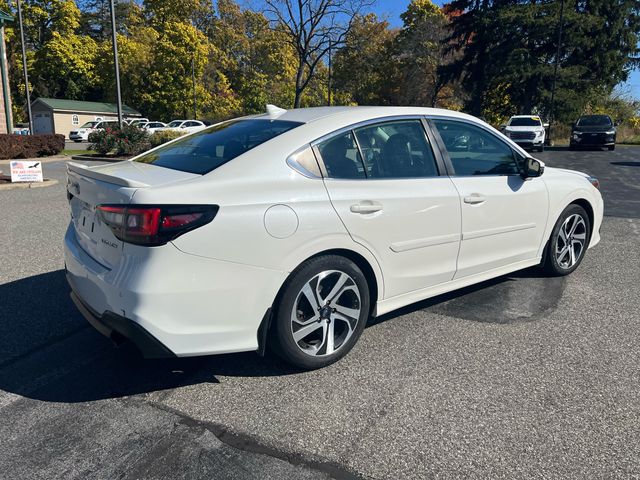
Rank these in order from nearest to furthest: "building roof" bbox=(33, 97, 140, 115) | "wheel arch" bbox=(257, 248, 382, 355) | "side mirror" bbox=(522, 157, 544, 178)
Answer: "wheel arch" bbox=(257, 248, 382, 355), "side mirror" bbox=(522, 157, 544, 178), "building roof" bbox=(33, 97, 140, 115)

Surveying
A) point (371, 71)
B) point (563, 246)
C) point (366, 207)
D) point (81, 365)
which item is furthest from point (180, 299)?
point (371, 71)

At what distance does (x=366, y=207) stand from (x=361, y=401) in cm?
117

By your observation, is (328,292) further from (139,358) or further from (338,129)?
(139,358)

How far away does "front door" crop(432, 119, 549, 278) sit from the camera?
13.1ft

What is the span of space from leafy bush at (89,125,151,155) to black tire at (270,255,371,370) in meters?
18.7

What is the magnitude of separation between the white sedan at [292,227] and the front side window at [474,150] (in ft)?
0.04

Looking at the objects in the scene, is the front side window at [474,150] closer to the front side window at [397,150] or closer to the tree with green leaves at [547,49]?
the front side window at [397,150]

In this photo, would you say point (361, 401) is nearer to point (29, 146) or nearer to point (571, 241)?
point (571, 241)

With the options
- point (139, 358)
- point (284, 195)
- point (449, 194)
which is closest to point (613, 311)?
point (449, 194)

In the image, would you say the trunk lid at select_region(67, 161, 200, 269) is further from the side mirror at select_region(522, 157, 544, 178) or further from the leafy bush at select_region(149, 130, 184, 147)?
the leafy bush at select_region(149, 130, 184, 147)

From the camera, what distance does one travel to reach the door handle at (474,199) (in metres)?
3.91

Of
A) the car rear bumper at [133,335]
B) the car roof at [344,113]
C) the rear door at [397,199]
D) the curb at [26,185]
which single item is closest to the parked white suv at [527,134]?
the curb at [26,185]

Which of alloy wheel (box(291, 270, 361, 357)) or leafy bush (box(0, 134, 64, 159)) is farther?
leafy bush (box(0, 134, 64, 159))

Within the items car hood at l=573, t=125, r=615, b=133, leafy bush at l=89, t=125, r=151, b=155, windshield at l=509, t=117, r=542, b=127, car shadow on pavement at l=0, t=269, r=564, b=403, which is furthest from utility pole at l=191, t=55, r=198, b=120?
car shadow on pavement at l=0, t=269, r=564, b=403
